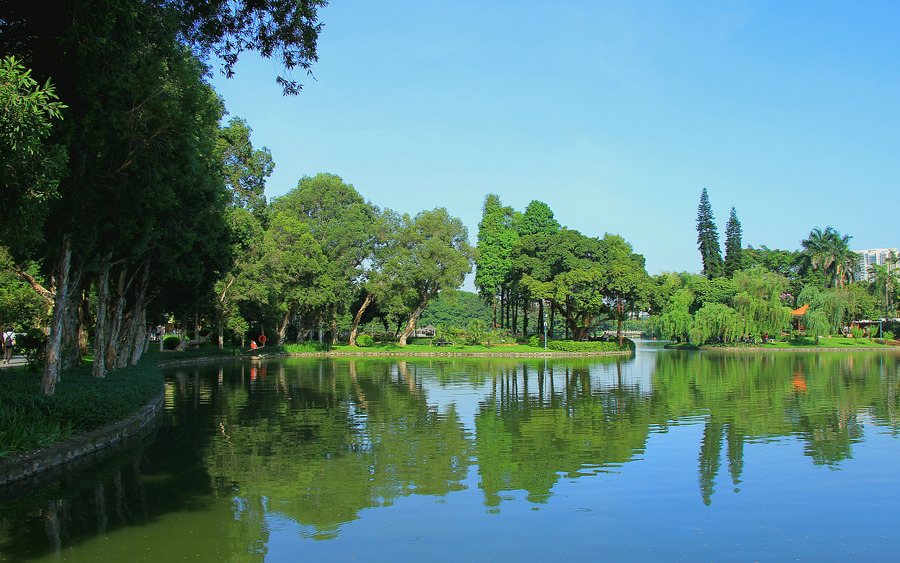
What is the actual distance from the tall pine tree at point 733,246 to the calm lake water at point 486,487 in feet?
216

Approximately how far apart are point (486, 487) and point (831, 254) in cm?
8133

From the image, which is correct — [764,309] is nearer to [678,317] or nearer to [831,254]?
[678,317]

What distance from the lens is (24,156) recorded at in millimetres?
8250

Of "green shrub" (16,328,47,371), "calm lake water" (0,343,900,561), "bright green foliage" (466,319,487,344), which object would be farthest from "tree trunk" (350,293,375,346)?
"calm lake water" (0,343,900,561)

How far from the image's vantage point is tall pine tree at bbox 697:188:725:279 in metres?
79.8

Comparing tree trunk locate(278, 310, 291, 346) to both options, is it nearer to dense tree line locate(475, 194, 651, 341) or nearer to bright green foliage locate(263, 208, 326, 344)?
bright green foliage locate(263, 208, 326, 344)

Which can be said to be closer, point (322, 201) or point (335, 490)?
point (335, 490)

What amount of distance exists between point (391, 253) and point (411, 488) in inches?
1773

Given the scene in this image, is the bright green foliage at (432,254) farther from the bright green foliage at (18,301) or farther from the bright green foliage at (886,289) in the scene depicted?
the bright green foliage at (886,289)

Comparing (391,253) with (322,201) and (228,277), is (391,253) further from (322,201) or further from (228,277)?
(228,277)

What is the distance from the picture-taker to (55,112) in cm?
810

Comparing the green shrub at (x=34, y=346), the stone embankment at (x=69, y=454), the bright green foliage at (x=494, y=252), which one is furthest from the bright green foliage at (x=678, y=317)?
the stone embankment at (x=69, y=454)

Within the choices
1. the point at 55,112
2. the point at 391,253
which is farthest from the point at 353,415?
the point at 391,253

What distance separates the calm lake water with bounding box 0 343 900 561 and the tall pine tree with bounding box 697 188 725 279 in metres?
64.9
